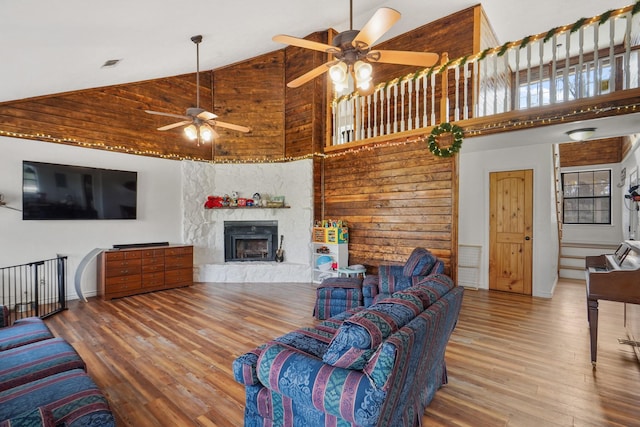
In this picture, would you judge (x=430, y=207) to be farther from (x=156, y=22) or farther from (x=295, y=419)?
(x=156, y=22)

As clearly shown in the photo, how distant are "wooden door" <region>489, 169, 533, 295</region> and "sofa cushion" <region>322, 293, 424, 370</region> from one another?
494 centimetres

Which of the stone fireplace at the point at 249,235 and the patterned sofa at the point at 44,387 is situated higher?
the stone fireplace at the point at 249,235

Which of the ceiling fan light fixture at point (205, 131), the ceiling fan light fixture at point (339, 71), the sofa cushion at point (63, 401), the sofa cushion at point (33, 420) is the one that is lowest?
Answer: the sofa cushion at point (63, 401)

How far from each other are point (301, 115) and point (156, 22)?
3.29 meters

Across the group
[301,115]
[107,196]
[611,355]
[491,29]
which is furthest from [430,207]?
[107,196]

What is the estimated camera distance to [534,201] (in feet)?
17.9

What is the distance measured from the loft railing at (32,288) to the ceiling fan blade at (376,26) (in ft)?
16.2

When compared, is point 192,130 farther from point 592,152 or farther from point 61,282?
point 592,152

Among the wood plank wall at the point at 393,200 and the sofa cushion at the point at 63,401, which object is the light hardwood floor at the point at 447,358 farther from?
the wood plank wall at the point at 393,200

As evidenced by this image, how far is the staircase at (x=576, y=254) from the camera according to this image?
6.78m

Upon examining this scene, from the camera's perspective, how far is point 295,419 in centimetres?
170

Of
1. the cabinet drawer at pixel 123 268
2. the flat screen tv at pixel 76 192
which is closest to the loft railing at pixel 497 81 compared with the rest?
the flat screen tv at pixel 76 192

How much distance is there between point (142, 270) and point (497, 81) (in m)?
7.09

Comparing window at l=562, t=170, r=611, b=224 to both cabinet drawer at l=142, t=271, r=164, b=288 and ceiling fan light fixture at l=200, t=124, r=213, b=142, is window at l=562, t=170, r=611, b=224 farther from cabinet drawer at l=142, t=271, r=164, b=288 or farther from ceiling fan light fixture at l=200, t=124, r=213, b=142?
cabinet drawer at l=142, t=271, r=164, b=288
